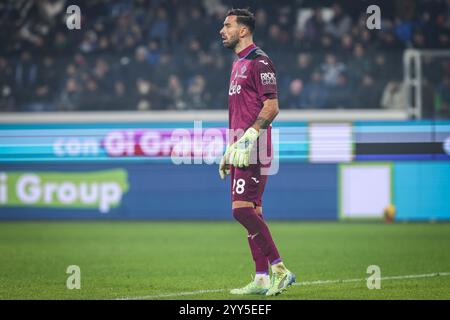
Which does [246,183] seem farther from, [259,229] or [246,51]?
[246,51]

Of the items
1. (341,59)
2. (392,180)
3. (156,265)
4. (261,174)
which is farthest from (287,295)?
(341,59)

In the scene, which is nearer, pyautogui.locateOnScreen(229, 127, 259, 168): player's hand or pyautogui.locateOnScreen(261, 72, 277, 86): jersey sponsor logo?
pyautogui.locateOnScreen(229, 127, 259, 168): player's hand

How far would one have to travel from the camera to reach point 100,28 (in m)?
18.6

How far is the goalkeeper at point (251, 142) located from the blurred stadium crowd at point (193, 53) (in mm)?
9364

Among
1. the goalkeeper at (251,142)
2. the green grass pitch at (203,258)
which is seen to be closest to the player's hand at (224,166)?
the goalkeeper at (251,142)

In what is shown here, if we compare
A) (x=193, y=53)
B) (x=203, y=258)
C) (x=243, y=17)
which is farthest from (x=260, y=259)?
(x=193, y=53)

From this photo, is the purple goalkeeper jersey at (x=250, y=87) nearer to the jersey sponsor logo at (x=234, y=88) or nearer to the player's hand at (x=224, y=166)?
the jersey sponsor logo at (x=234, y=88)

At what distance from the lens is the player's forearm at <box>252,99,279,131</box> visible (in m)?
7.89

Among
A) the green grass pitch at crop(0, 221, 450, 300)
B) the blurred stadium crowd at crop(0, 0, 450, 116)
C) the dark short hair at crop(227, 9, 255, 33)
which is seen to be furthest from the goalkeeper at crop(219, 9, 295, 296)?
the blurred stadium crowd at crop(0, 0, 450, 116)

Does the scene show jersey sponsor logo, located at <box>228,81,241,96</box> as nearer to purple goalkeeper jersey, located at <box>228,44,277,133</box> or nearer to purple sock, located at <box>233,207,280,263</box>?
purple goalkeeper jersey, located at <box>228,44,277,133</box>

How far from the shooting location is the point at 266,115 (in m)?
7.89
